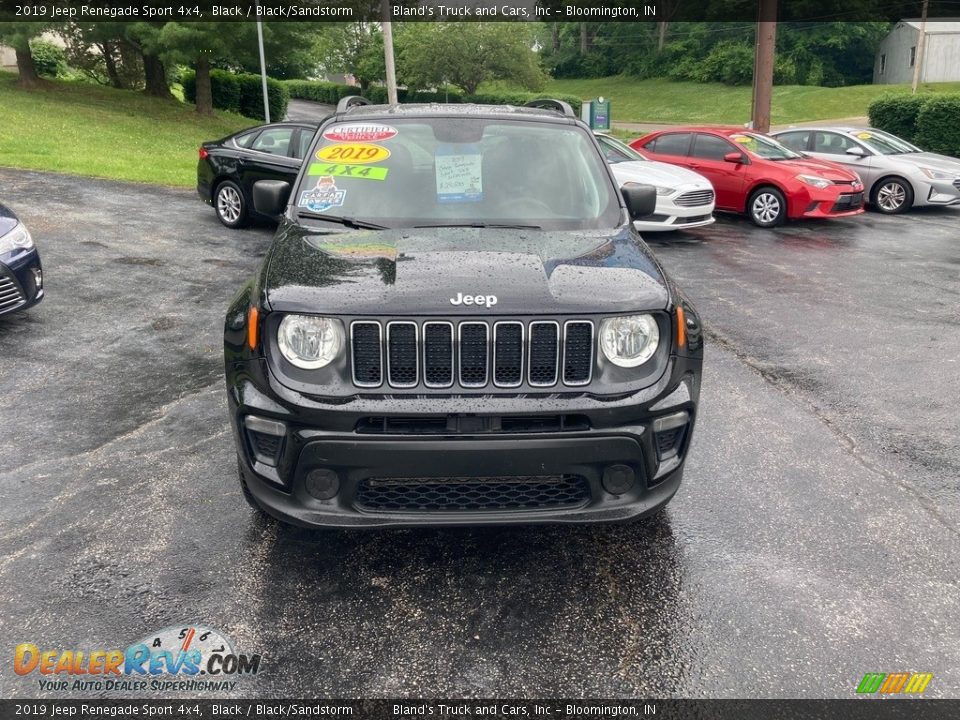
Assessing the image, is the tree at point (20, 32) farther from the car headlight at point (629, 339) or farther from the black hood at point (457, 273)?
the car headlight at point (629, 339)

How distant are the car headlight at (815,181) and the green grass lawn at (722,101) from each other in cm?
3302

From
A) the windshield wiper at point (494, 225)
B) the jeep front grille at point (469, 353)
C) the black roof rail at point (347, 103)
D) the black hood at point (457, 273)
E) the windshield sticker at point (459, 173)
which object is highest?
the black roof rail at point (347, 103)

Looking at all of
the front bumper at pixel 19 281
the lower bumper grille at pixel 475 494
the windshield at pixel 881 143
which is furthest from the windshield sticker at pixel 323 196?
the windshield at pixel 881 143

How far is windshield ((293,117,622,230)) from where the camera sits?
13.7 ft

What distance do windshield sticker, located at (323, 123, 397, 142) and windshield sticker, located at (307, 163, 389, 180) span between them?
237mm

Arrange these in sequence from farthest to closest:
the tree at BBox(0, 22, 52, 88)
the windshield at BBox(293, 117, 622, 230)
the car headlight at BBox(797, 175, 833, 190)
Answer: the tree at BBox(0, 22, 52, 88) < the car headlight at BBox(797, 175, 833, 190) < the windshield at BBox(293, 117, 622, 230)

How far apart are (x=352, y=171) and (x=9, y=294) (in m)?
3.74

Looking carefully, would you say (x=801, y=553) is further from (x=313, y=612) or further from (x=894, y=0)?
(x=894, y=0)

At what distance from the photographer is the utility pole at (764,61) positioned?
2047 centimetres

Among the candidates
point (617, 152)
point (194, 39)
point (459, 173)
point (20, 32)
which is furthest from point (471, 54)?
point (459, 173)

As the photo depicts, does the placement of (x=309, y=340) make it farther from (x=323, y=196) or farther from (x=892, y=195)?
(x=892, y=195)

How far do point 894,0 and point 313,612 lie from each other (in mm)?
73597

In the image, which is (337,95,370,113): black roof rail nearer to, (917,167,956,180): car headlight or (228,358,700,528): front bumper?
(228,358,700,528): front bumper

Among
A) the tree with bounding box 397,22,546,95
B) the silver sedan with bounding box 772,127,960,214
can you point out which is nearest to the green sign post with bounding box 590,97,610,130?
the silver sedan with bounding box 772,127,960,214
